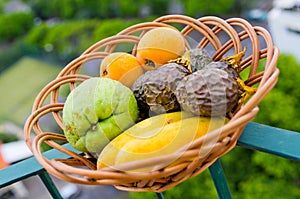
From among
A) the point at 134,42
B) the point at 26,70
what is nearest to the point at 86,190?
the point at 134,42

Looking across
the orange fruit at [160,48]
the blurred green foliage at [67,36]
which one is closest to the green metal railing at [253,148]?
the orange fruit at [160,48]

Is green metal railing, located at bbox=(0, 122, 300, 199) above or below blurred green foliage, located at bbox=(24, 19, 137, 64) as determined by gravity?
above

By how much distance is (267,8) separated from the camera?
547 centimetres

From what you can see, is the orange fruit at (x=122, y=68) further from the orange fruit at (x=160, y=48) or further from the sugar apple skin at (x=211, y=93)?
the sugar apple skin at (x=211, y=93)

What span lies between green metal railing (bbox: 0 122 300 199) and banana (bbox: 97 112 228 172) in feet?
0.17

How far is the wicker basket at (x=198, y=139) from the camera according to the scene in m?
0.35

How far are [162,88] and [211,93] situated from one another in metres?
0.07

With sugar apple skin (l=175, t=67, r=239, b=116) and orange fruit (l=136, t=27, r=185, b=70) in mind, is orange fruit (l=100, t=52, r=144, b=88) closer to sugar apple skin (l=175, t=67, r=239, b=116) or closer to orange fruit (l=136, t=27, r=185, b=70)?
orange fruit (l=136, t=27, r=185, b=70)

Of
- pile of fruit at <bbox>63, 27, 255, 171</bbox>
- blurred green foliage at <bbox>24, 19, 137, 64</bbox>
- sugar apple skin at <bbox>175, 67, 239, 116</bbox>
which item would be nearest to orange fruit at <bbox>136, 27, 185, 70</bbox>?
pile of fruit at <bbox>63, 27, 255, 171</bbox>

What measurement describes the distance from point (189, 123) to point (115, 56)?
0.17 m

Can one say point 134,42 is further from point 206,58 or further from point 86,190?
point 86,190

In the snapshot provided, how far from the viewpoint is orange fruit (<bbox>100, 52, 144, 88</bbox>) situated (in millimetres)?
505

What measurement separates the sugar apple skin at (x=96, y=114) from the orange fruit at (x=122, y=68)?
0.16 ft

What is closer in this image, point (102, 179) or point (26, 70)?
point (102, 179)
